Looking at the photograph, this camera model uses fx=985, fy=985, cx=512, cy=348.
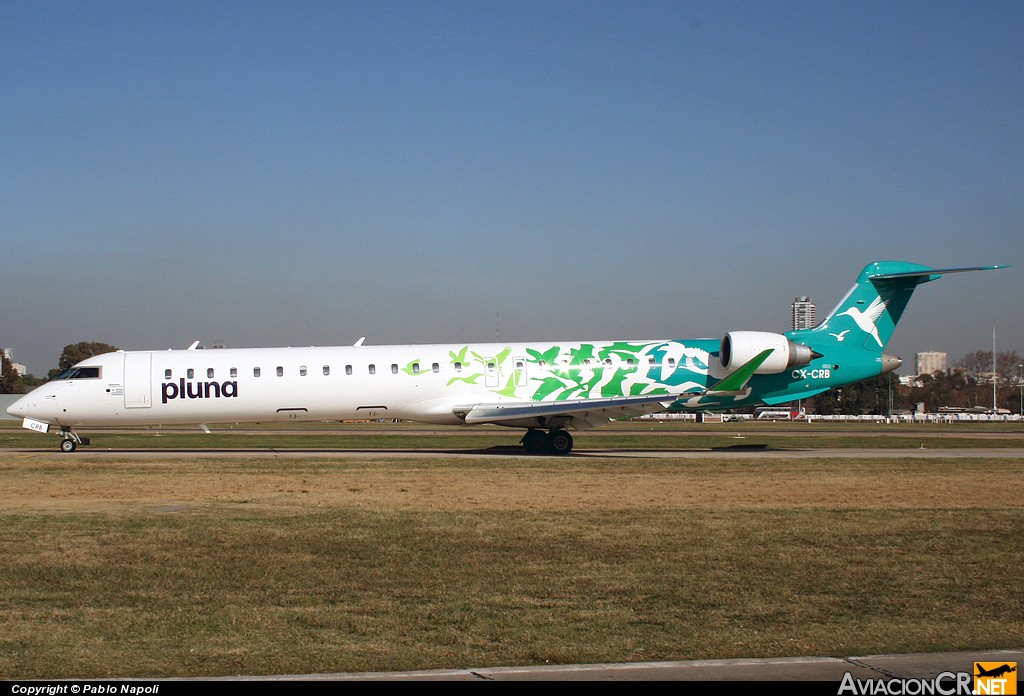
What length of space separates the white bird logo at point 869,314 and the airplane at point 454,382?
0.81m

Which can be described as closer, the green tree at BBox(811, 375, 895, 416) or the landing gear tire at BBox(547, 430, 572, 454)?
the landing gear tire at BBox(547, 430, 572, 454)

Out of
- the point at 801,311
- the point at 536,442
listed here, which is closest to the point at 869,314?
the point at 536,442

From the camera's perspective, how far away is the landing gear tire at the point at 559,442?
30062 millimetres

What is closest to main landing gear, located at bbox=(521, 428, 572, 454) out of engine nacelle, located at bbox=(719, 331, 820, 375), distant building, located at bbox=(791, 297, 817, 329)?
engine nacelle, located at bbox=(719, 331, 820, 375)

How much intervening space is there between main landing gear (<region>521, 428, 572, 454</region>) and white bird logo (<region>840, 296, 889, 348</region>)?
9831 millimetres

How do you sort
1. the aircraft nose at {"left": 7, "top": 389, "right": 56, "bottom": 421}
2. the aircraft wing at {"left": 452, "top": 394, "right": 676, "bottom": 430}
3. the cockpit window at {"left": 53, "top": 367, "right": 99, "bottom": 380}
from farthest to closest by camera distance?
the cockpit window at {"left": 53, "top": 367, "right": 99, "bottom": 380}
the aircraft nose at {"left": 7, "top": 389, "right": 56, "bottom": 421}
the aircraft wing at {"left": 452, "top": 394, "right": 676, "bottom": 430}

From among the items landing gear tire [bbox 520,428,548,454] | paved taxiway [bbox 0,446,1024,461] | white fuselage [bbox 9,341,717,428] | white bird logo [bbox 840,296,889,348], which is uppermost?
white bird logo [bbox 840,296,889,348]

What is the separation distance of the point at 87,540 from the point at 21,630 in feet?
15.7

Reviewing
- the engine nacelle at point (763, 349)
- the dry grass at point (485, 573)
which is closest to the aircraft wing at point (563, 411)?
the engine nacelle at point (763, 349)

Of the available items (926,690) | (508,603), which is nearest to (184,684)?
(508,603)

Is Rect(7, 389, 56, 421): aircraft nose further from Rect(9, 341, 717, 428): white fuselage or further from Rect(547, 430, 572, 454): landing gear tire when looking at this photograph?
Rect(547, 430, 572, 454): landing gear tire

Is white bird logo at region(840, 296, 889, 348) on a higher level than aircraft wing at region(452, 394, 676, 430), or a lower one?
higher

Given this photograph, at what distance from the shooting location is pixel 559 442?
30.1 metres

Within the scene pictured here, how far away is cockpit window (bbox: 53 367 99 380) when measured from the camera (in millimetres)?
29719
